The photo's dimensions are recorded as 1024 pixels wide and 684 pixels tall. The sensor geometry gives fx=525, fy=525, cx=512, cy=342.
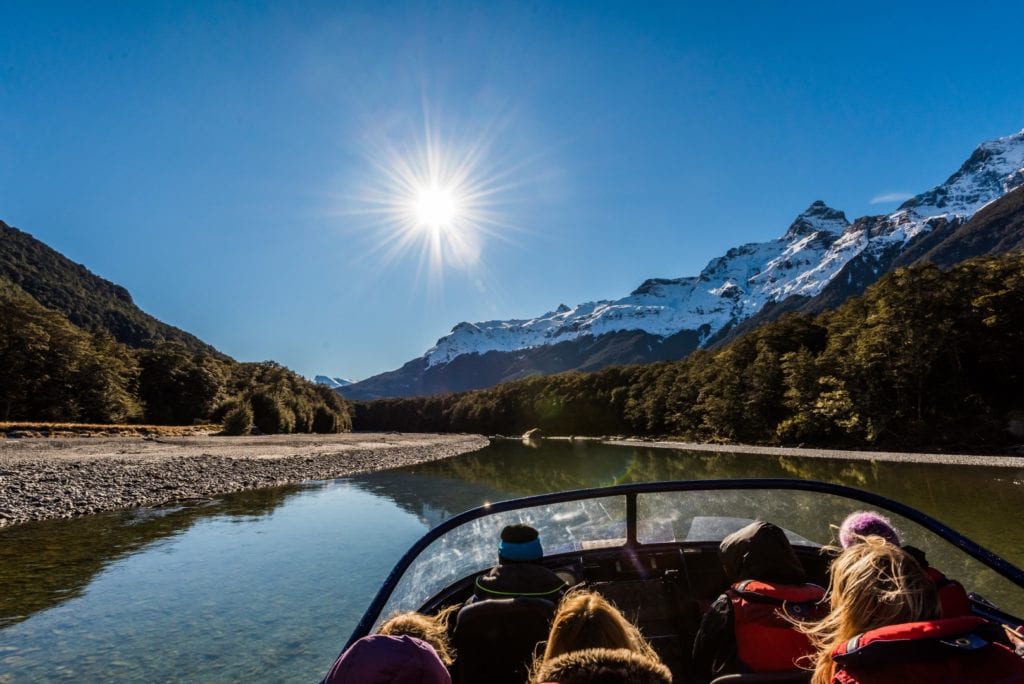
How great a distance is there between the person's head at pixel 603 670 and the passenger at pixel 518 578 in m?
1.68

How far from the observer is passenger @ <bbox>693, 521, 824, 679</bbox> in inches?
106

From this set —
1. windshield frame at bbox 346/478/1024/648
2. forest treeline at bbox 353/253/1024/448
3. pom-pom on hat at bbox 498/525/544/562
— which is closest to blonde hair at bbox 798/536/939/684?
windshield frame at bbox 346/478/1024/648

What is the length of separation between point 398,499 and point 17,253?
19940 centimetres

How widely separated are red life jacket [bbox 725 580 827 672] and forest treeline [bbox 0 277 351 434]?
7670 cm

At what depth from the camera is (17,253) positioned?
519 feet

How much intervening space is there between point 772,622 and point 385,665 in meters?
2.12

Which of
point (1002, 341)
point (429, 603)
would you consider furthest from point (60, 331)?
point (1002, 341)

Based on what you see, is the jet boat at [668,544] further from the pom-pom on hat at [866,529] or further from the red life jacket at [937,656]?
the red life jacket at [937,656]

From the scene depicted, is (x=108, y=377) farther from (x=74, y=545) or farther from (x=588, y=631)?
(x=588, y=631)

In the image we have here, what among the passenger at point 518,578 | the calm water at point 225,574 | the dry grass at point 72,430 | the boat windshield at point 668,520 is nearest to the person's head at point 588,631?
the passenger at point 518,578

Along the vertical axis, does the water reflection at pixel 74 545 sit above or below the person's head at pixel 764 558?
below

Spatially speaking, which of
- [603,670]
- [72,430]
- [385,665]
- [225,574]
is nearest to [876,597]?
[603,670]

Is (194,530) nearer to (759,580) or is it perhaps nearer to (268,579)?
(268,579)

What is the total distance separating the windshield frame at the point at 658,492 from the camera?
10.9 feet
